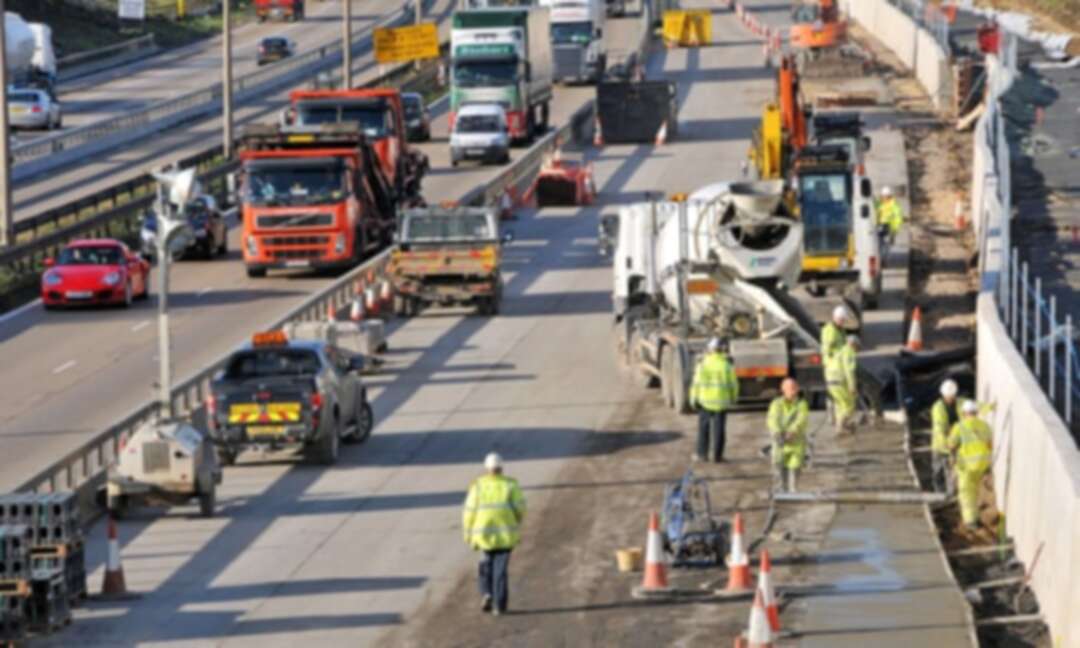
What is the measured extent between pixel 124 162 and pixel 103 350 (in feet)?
130

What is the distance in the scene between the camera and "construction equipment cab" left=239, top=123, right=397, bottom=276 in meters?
54.5

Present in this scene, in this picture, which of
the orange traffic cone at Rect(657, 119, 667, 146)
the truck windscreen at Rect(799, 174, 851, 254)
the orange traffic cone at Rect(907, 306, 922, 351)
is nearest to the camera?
the orange traffic cone at Rect(907, 306, 922, 351)

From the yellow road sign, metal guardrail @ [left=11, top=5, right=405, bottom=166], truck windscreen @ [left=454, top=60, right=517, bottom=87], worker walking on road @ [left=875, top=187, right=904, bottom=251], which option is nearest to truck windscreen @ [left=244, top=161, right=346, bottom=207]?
worker walking on road @ [left=875, top=187, right=904, bottom=251]

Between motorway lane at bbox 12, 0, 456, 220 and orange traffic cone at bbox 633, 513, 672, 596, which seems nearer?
orange traffic cone at bbox 633, 513, 672, 596

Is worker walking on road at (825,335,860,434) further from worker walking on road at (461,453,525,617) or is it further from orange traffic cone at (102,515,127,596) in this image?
orange traffic cone at (102,515,127,596)

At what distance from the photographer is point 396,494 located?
109ft

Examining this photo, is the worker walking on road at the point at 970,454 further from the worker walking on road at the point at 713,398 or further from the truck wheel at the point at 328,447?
the truck wheel at the point at 328,447

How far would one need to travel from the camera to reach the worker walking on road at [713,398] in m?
34.6

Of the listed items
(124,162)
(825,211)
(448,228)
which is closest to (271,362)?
(448,228)

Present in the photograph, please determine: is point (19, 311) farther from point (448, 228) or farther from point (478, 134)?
point (478, 134)

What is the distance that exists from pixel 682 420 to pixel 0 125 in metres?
27.4

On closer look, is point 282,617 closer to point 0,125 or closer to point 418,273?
point 418,273

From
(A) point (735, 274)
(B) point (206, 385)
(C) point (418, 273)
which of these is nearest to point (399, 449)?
(B) point (206, 385)

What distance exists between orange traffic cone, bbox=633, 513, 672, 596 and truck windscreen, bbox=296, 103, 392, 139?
34.3 meters
